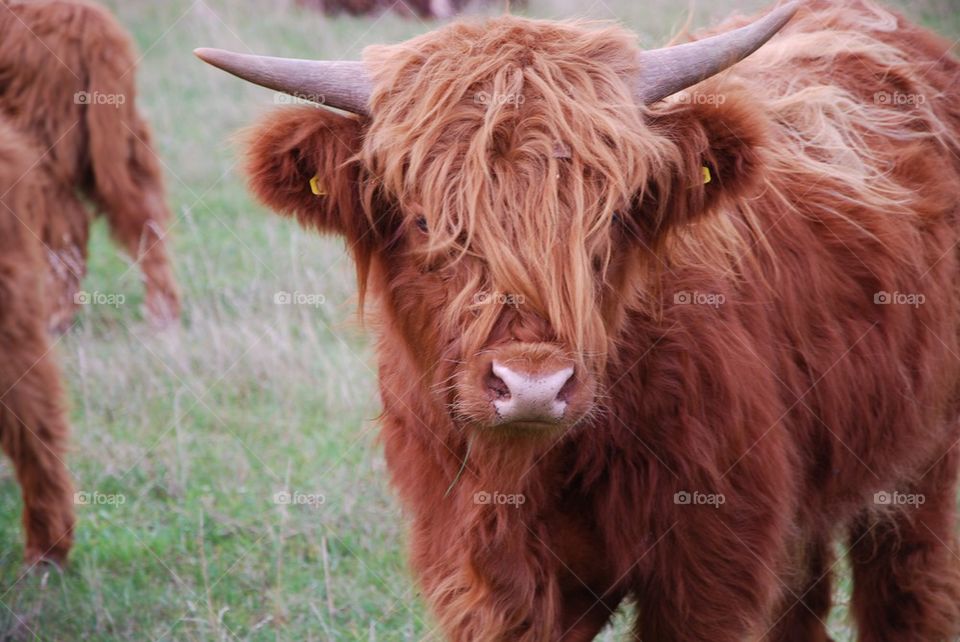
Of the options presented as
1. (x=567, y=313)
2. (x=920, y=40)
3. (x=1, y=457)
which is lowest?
(x=1, y=457)

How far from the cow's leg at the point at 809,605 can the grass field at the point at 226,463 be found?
1.62 feet

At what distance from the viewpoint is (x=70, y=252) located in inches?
263

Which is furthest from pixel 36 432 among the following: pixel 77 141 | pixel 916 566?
pixel 916 566

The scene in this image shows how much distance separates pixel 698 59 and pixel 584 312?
0.65 metres

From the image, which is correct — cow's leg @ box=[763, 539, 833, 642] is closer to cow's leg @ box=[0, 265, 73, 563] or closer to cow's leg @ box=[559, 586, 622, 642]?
cow's leg @ box=[559, 586, 622, 642]

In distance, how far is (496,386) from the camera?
2.36 metres

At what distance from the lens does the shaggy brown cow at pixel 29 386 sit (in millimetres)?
4316

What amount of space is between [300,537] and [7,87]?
3.35 meters

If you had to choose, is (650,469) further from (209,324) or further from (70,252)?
(70,252)

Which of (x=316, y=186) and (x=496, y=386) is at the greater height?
(x=316, y=186)

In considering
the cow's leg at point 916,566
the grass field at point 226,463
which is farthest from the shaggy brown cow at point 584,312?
the cow's leg at point 916,566

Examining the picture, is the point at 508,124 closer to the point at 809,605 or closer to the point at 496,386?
the point at 496,386

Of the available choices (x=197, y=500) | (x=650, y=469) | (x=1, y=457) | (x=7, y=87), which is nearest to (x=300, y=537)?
(x=197, y=500)

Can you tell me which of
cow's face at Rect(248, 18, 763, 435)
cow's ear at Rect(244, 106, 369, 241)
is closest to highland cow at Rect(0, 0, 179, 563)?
cow's ear at Rect(244, 106, 369, 241)
